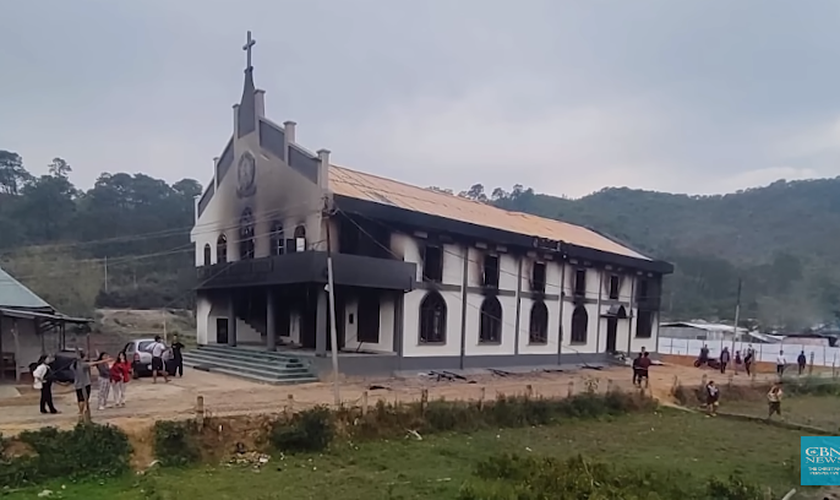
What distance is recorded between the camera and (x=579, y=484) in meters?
10.6

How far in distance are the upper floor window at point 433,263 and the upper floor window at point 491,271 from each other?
2.56 meters

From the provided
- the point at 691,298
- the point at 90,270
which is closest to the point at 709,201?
the point at 691,298

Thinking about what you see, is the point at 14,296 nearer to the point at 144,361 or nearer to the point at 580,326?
the point at 144,361

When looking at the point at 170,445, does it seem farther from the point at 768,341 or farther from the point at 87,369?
the point at 768,341

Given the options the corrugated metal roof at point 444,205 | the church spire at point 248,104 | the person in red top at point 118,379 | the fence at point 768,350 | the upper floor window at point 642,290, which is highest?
the church spire at point 248,104

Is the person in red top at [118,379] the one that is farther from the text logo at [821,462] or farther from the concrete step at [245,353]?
the text logo at [821,462]

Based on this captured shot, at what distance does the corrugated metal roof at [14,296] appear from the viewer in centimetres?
2098

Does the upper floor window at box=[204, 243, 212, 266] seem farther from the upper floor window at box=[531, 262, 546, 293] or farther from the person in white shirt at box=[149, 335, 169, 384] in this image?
the upper floor window at box=[531, 262, 546, 293]

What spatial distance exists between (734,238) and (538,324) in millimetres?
57043

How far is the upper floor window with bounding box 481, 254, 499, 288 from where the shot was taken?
90.6 feet

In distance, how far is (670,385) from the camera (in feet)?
88.0

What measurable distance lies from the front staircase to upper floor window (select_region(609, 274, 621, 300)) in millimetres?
18152

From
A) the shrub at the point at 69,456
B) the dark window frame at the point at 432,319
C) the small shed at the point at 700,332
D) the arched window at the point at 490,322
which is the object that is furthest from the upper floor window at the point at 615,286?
the shrub at the point at 69,456

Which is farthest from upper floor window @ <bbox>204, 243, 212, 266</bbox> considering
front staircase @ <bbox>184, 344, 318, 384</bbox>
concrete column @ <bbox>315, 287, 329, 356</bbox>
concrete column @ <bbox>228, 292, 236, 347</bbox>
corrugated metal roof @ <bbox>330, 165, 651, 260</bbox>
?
concrete column @ <bbox>315, 287, 329, 356</bbox>
